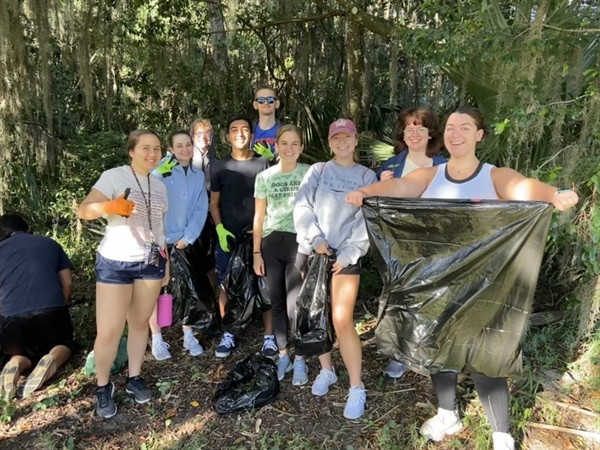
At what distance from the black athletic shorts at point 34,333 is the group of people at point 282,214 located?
20cm

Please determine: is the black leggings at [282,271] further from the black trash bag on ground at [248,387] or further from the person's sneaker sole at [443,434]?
the person's sneaker sole at [443,434]

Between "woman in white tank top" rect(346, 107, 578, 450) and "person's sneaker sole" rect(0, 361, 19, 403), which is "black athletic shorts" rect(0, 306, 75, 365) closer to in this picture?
"person's sneaker sole" rect(0, 361, 19, 403)

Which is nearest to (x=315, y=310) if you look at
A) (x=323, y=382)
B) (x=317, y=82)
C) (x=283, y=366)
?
(x=323, y=382)

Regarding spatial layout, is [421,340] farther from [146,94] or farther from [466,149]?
[146,94]

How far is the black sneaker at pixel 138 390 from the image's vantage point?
291cm

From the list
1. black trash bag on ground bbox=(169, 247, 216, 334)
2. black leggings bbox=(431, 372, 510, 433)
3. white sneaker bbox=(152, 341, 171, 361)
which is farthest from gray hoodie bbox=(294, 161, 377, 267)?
white sneaker bbox=(152, 341, 171, 361)

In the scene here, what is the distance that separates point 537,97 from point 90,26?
4.82 m

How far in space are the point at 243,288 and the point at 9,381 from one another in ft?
5.28

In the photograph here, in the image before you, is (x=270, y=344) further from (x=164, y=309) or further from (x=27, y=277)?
(x=27, y=277)

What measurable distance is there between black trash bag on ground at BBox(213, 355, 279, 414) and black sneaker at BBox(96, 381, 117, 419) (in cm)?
59

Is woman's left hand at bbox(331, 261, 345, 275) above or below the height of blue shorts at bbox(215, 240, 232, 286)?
above

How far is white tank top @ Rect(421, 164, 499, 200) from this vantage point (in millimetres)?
2159

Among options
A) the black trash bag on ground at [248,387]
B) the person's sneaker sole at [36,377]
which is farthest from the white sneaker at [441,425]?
the person's sneaker sole at [36,377]

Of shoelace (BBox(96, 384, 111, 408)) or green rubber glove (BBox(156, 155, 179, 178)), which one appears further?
green rubber glove (BBox(156, 155, 179, 178))
